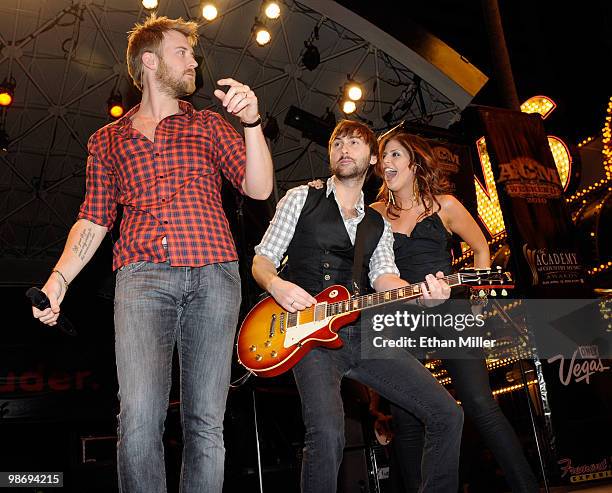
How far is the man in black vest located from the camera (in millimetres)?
3051

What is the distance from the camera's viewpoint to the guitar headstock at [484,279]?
3523 millimetres

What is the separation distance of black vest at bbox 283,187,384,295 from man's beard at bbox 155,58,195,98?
1025 millimetres

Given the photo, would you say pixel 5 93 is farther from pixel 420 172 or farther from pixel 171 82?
pixel 171 82

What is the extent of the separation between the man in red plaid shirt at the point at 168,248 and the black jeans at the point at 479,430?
1454 millimetres

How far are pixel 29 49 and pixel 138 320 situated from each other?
1366cm

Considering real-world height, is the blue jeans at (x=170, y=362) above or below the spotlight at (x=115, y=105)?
below

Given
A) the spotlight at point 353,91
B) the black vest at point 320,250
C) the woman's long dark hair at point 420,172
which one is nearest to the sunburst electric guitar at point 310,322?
the black vest at point 320,250

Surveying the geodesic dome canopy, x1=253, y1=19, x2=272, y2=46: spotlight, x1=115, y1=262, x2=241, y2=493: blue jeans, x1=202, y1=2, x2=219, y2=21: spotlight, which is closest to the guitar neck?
x1=115, y1=262, x2=241, y2=493: blue jeans

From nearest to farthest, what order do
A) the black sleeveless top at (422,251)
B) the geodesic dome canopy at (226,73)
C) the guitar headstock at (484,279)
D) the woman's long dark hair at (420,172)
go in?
the guitar headstock at (484,279), the black sleeveless top at (422,251), the woman's long dark hair at (420,172), the geodesic dome canopy at (226,73)

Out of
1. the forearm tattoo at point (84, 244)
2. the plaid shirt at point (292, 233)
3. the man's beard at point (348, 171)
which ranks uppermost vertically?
the man's beard at point (348, 171)

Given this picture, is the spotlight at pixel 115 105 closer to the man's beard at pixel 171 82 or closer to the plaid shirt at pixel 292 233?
the plaid shirt at pixel 292 233

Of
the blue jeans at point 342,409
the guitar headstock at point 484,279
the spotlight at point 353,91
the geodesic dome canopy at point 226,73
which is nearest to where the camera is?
the blue jeans at point 342,409

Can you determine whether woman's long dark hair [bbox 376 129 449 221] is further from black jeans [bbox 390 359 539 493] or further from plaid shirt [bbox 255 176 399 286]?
black jeans [bbox 390 359 539 493]

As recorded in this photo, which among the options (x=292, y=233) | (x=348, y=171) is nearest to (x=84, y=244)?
(x=292, y=233)
